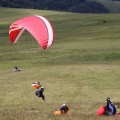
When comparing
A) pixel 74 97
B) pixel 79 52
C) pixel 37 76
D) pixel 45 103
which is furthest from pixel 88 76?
pixel 79 52

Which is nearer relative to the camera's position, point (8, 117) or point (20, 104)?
point (8, 117)

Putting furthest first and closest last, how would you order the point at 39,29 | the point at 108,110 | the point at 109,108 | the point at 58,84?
1. the point at 58,84
2. the point at 39,29
3. the point at 108,110
4. the point at 109,108

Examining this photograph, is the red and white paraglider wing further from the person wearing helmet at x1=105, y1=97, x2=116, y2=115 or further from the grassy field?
the person wearing helmet at x1=105, y1=97, x2=116, y2=115

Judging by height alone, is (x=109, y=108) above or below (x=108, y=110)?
above

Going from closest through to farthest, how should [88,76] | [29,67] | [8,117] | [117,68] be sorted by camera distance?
[8,117], [88,76], [117,68], [29,67]

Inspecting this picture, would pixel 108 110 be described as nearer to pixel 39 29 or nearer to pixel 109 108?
pixel 109 108

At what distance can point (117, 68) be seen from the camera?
134 ft

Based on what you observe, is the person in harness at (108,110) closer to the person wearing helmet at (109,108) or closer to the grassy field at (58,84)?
the person wearing helmet at (109,108)

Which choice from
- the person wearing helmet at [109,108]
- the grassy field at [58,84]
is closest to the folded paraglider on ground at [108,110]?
the person wearing helmet at [109,108]

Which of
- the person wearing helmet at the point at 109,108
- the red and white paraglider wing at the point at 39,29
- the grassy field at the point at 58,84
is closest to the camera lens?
the person wearing helmet at the point at 109,108

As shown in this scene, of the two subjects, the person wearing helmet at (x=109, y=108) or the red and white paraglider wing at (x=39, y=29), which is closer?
the person wearing helmet at (x=109, y=108)

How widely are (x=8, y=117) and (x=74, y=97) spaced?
46.0ft

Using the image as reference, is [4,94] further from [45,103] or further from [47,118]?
[47,118]

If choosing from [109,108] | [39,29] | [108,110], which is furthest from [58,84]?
[109,108]
